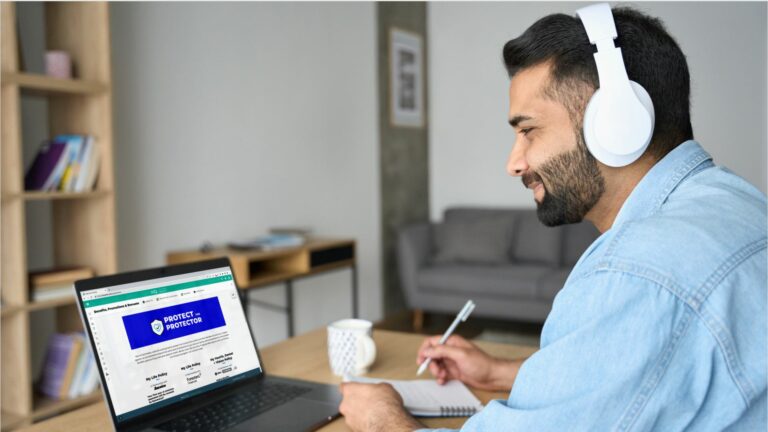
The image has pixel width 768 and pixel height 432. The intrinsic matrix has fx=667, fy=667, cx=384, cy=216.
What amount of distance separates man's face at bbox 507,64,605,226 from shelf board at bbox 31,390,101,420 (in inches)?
84.2

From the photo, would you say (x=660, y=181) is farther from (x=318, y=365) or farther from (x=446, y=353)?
(x=318, y=365)

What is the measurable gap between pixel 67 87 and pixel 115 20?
27.4 inches

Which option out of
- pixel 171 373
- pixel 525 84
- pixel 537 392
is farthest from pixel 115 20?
pixel 537 392

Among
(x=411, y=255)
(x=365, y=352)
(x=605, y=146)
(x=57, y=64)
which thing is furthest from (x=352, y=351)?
(x=411, y=255)

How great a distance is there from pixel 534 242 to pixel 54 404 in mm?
3204

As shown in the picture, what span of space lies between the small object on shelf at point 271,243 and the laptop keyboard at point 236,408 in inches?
82.0

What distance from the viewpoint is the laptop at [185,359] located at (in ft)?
3.27

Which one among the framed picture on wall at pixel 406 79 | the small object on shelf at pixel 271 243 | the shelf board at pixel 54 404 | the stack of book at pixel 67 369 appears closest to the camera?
the shelf board at pixel 54 404

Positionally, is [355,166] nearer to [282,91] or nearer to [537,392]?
[282,91]

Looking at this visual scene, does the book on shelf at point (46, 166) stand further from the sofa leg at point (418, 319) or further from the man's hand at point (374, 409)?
the sofa leg at point (418, 319)

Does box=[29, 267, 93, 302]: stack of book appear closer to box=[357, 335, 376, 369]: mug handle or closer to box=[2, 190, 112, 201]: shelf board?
box=[2, 190, 112, 201]: shelf board

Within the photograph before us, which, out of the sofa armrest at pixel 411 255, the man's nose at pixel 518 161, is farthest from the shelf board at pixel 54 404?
the sofa armrest at pixel 411 255

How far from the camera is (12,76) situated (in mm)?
2215

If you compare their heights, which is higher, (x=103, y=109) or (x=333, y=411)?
(x=103, y=109)
